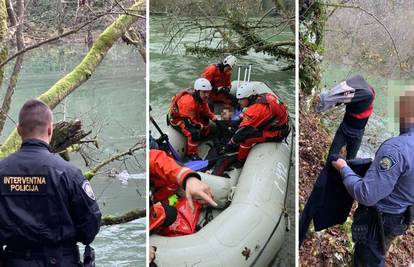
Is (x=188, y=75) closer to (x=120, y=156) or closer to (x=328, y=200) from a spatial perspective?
(x=328, y=200)

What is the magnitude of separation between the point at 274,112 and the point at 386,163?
83 cm

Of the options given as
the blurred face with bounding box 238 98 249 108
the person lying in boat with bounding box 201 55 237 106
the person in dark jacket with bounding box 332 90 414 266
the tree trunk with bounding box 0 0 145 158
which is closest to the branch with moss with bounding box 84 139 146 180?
the tree trunk with bounding box 0 0 145 158

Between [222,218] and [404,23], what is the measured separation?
1580 millimetres

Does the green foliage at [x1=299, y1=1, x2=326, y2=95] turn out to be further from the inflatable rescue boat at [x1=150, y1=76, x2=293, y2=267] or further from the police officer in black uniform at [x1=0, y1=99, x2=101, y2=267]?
the police officer in black uniform at [x1=0, y1=99, x2=101, y2=267]

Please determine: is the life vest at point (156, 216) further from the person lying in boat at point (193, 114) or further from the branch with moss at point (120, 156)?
the branch with moss at point (120, 156)

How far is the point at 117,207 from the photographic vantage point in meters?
4.84

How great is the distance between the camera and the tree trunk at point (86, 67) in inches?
136

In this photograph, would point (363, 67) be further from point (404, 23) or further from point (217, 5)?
point (217, 5)

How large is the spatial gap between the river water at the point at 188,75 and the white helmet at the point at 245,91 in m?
0.12

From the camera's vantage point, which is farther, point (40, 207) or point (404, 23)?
point (404, 23)

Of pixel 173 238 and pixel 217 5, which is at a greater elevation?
pixel 217 5

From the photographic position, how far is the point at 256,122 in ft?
8.61

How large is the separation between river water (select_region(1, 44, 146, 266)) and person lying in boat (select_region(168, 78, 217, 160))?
1869mm

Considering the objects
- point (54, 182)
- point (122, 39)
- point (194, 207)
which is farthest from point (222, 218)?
point (122, 39)
